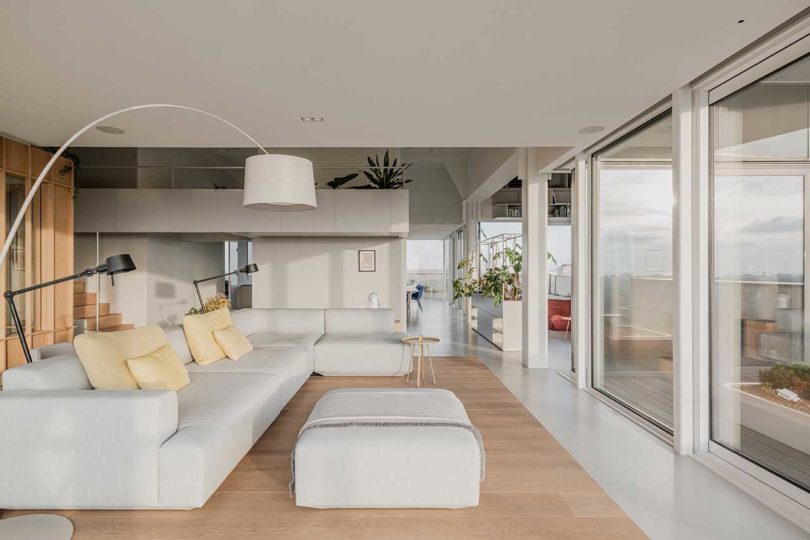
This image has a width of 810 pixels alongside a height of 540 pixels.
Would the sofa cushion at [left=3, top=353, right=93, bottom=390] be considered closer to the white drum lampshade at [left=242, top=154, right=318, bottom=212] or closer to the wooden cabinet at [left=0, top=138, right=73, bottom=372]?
the white drum lampshade at [left=242, top=154, right=318, bottom=212]

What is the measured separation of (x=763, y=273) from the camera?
2.44m

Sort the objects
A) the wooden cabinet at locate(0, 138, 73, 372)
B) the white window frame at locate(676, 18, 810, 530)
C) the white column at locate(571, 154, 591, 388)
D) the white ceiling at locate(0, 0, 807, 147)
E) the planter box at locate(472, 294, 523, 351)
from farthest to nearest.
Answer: the planter box at locate(472, 294, 523, 351), the white column at locate(571, 154, 591, 388), the wooden cabinet at locate(0, 138, 73, 372), the white window frame at locate(676, 18, 810, 530), the white ceiling at locate(0, 0, 807, 147)

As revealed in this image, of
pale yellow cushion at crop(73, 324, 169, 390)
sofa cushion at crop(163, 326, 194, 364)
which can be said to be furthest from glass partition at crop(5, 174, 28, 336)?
pale yellow cushion at crop(73, 324, 169, 390)

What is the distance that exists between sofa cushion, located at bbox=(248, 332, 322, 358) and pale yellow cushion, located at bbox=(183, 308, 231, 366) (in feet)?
2.30

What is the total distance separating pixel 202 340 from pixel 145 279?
158 inches

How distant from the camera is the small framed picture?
7379mm

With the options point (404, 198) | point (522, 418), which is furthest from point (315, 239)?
point (522, 418)

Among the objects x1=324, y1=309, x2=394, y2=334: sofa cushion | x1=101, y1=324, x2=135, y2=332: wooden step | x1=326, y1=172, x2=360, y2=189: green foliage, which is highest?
x1=326, y1=172, x2=360, y2=189: green foliage

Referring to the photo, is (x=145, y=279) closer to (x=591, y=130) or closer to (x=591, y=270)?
(x=591, y=270)

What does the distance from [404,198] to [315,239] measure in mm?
1852

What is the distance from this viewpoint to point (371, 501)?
219 cm

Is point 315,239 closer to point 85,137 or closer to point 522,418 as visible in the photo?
point 85,137

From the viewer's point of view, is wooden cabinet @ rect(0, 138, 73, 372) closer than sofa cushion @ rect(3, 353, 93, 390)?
No

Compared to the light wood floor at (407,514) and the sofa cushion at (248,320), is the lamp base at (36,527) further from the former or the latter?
the sofa cushion at (248,320)
